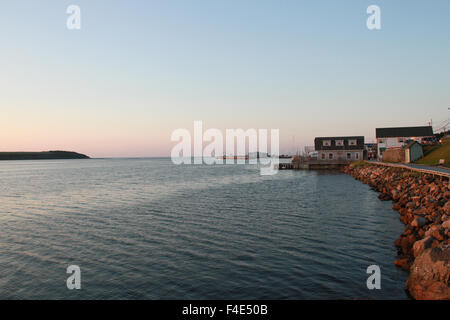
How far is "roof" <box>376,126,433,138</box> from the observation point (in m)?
75.4

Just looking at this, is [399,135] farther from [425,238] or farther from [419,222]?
[425,238]

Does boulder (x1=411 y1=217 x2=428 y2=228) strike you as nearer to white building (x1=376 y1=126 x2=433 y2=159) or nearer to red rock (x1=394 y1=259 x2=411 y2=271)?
red rock (x1=394 y1=259 x2=411 y2=271)

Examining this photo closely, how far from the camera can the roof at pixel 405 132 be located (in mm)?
75438

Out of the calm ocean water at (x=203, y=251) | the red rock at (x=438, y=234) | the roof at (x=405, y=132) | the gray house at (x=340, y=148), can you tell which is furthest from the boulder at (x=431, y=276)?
the roof at (x=405, y=132)

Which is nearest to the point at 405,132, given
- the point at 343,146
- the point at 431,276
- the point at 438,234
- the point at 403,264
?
the point at 343,146

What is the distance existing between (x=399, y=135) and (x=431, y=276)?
7634 cm

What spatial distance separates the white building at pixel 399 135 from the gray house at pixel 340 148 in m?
4.54

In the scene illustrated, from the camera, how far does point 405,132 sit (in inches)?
3007

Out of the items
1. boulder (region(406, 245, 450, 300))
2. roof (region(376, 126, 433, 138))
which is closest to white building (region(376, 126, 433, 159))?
roof (region(376, 126, 433, 138))
